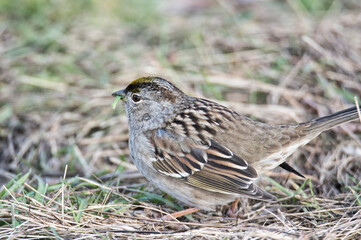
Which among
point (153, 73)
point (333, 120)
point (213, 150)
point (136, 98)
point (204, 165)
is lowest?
point (204, 165)

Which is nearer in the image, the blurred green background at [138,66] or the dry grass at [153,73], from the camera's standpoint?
the dry grass at [153,73]

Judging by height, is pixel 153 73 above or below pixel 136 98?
above

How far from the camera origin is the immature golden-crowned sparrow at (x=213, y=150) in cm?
397

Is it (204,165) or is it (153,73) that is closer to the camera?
(204,165)

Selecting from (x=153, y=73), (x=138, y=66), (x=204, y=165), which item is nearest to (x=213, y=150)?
(x=204, y=165)

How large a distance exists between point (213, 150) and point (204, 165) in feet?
0.49

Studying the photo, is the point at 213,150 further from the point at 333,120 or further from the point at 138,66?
the point at 138,66

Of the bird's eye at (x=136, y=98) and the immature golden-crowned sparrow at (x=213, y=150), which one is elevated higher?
the bird's eye at (x=136, y=98)

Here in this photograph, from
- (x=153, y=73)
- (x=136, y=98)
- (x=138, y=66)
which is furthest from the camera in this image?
(x=138, y=66)

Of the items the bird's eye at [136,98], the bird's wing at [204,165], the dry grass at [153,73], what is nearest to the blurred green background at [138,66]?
the dry grass at [153,73]

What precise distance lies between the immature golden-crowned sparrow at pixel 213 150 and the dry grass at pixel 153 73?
281 mm

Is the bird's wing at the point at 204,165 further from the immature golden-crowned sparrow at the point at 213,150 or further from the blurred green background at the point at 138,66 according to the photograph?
the blurred green background at the point at 138,66

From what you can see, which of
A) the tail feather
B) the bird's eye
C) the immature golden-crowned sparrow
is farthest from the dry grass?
the bird's eye

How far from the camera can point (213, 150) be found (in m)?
4.03
